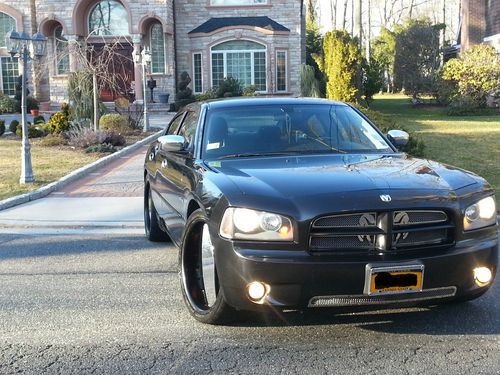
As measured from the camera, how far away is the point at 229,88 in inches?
1117

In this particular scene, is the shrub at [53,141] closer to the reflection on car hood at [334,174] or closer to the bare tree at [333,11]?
the reflection on car hood at [334,174]

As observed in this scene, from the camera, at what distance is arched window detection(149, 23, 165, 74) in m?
30.8

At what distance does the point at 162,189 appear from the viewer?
19.6ft

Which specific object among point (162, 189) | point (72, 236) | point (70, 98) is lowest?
point (72, 236)

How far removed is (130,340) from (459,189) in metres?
2.43

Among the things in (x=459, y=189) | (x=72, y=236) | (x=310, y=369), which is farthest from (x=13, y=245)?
(x=459, y=189)

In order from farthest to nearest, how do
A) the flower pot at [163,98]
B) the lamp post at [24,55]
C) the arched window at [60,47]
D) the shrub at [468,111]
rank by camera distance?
the arched window at [60,47], the flower pot at [163,98], the shrub at [468,111], the lamp post at [24,55]

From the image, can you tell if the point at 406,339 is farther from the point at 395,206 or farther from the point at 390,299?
the point at 395,206

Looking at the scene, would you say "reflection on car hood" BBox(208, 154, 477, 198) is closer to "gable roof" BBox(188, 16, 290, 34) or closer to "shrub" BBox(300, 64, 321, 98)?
"shrub" BBox(300, 64, 321, 98)

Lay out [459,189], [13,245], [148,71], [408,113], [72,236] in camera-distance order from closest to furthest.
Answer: [459,189] → [13,245] → [72,236] → [408,113] → [148,71]

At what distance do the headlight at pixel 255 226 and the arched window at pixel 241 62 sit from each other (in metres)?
26.9

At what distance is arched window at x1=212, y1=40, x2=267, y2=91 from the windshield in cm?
2508

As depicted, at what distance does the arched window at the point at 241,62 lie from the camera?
98.8 ft

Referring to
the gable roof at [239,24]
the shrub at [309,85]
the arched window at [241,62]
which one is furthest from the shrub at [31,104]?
the shrub at [309,85]
